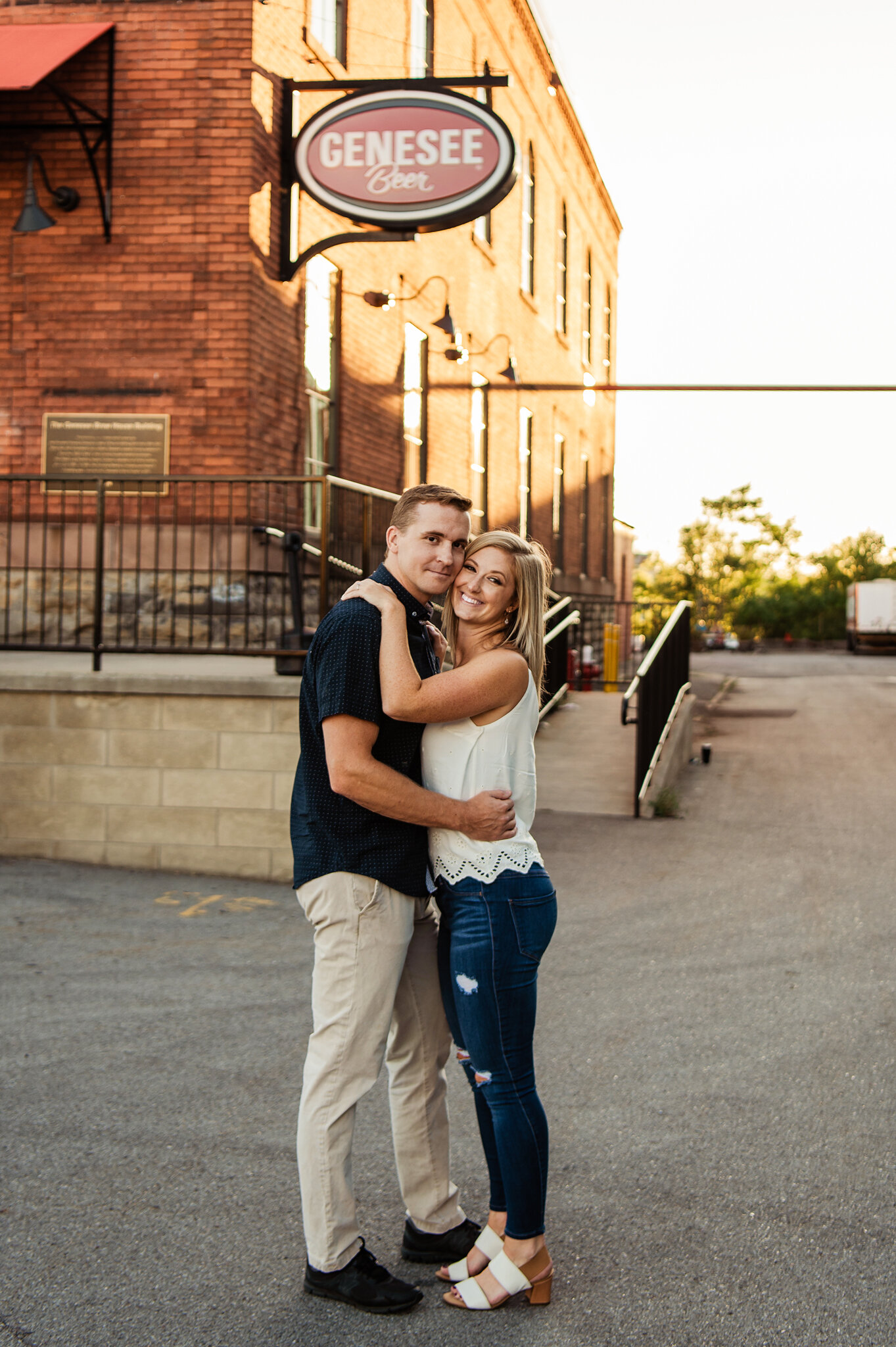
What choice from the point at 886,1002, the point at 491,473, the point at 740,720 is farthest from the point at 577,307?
the point at 886,1002

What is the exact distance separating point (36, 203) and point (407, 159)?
2.83m

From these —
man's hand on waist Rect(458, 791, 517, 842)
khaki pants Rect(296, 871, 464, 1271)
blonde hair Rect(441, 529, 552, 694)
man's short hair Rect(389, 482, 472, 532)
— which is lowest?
khaki pants Rect(296, 871, 464, 1271)

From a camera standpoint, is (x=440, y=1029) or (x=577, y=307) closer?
(x=440, y=1029)

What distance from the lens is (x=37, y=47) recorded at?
29.9 ft

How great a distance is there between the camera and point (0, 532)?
989 centimetres

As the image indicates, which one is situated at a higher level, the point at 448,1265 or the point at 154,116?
the point at 154,116

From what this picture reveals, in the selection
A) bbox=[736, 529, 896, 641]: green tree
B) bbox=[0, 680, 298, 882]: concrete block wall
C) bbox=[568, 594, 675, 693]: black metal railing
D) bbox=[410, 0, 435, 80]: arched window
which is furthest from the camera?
bbox=[736, 529, 896, 641]: green tree

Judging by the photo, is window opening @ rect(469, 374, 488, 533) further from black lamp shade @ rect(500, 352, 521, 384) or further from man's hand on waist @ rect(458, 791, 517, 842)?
man's hand on waist @ rect(458, 791, 517, 842)

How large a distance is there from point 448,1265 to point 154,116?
910 centimetres

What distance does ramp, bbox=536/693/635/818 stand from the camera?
33.4 feet

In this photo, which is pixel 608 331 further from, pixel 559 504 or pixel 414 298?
pixel 414 298

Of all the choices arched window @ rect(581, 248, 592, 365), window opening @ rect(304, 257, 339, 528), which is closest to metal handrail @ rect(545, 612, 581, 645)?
window opening @ rect(304, 257, 339, 528)

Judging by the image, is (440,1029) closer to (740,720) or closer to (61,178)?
(61,178)

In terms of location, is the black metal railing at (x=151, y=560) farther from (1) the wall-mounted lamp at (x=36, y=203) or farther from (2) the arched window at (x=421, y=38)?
(2) the arched window at (x=421, y=38)
